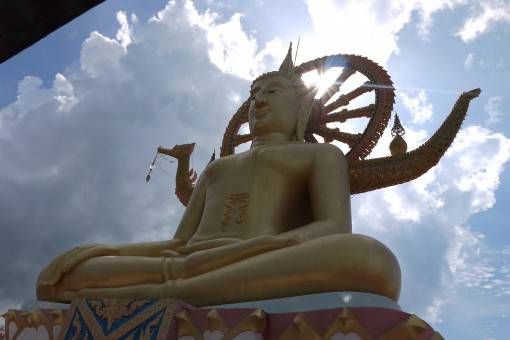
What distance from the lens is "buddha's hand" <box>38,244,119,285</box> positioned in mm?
3879

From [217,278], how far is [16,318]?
4.73 feet

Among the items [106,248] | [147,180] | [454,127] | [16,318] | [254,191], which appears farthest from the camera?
[147,180]

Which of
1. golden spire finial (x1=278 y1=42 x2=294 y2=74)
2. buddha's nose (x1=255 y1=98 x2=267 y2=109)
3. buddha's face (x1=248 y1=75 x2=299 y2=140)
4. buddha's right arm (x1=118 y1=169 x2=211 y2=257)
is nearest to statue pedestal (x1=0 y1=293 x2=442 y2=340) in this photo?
buddha's right arm (x1=118 y1=169 x2=211 y2=257)

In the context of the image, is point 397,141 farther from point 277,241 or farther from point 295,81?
point 277,241

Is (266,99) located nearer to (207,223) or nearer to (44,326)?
(207,223)

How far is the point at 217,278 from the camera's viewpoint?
338 centimetres

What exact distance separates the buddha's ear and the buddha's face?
0.04 metres

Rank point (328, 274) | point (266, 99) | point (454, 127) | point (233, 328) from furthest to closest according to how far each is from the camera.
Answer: point (266, 99)
point (454, 127)
point (328, 274)
point (233, 328)

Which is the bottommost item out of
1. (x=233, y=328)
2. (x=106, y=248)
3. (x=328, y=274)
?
(x=233, y=328)

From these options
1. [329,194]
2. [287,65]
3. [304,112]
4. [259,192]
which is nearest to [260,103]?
[304,112]

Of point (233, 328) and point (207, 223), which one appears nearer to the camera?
point (233, 328)

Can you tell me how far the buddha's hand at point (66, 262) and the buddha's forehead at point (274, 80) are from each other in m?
2.41

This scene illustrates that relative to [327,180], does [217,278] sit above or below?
below

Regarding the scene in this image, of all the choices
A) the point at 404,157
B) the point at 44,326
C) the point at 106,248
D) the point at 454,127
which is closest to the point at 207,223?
the point at 106,248
